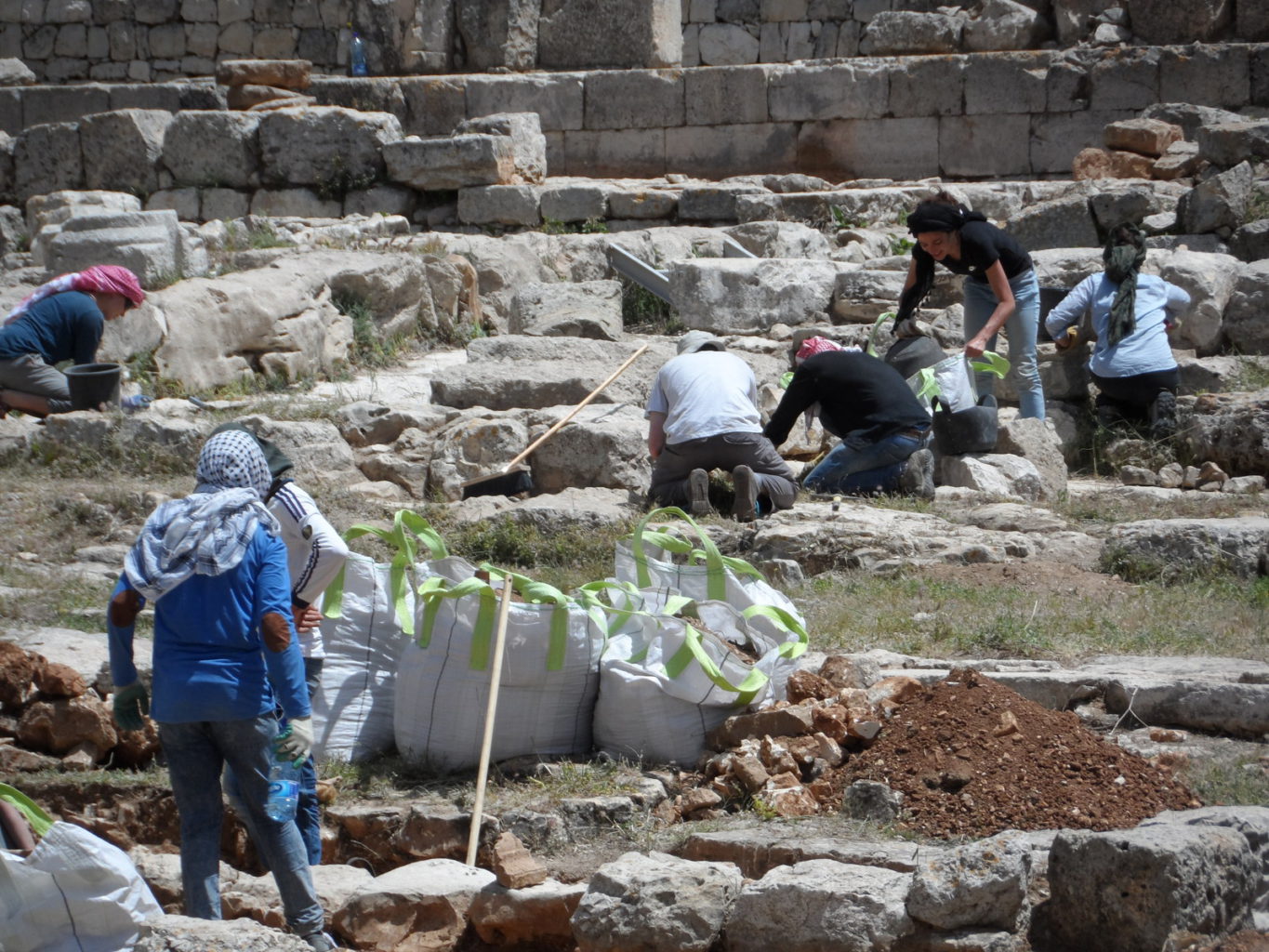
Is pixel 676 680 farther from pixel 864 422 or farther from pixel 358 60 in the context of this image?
pixel 358 60

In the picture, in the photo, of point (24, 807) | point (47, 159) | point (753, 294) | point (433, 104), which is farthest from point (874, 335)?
point (47, 159)

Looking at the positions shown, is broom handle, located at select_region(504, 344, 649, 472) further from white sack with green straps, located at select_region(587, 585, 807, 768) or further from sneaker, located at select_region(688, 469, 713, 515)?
white sack with green straps, located at select_region(587, 585, 807, 768)

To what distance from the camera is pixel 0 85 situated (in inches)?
711

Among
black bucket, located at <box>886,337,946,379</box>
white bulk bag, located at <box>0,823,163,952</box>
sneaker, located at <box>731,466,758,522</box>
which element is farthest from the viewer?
black bucket, located at <box>886,337,946,379</box>

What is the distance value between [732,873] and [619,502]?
13.6 feet

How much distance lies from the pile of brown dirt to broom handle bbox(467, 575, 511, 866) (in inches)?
40.7

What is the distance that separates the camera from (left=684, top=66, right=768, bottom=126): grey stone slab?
15.4 meters

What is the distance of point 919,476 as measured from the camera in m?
7.67

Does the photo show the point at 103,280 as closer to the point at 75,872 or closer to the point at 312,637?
the point at 312,637

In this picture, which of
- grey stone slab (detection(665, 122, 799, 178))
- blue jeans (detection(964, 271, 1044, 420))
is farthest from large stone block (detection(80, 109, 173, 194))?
blue jeans (detection(964, 271, 1044, 420))

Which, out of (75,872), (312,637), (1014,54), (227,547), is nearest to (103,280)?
(312,637)

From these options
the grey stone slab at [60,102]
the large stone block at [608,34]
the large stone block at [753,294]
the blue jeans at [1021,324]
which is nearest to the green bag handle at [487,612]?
the blue jeans at [1021,324]

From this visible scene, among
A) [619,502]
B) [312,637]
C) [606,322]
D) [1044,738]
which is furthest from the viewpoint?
[606,322]

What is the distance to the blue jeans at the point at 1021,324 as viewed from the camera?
870cm
